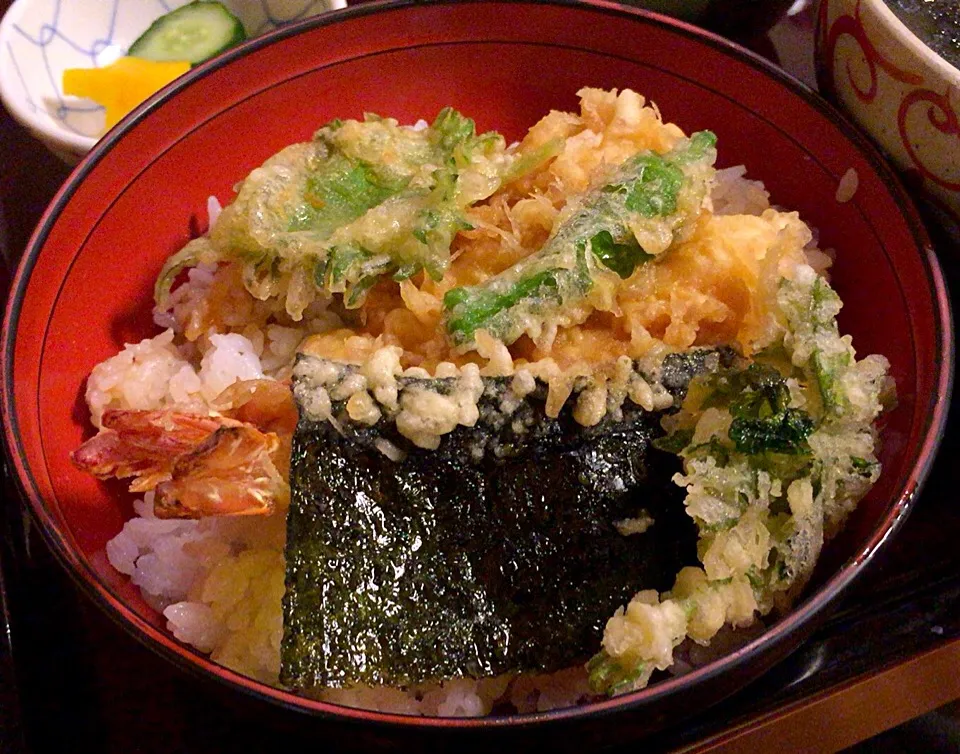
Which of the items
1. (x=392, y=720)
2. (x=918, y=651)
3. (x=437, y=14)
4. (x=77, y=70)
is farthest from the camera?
(x=77, y=70)

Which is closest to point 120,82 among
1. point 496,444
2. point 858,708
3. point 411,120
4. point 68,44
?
point 68,44

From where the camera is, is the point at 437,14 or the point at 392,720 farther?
the point at 437,14

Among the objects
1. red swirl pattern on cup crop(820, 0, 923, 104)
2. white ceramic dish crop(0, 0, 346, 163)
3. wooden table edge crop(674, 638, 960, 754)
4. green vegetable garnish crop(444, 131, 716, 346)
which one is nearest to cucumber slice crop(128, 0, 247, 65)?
white ceramic dish crop(0, 0, 346, 163)

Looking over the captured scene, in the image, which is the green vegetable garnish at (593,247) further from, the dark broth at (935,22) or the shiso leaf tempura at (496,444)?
the dark broth at (935,22)

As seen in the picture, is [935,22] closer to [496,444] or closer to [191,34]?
[496,444]

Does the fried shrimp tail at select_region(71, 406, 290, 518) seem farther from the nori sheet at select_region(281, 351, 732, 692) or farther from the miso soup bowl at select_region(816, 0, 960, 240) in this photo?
the miso soup bowl at select_region(816, 0, 960, 240)

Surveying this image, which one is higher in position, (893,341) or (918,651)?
(893,341)

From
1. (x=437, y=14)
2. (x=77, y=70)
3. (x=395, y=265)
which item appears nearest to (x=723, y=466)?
(x=395, y=265)

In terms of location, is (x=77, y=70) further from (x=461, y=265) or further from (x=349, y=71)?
(x=461, y=265)
